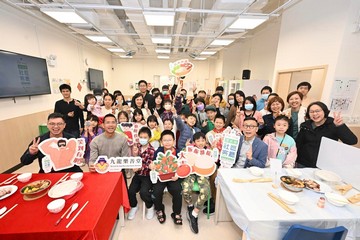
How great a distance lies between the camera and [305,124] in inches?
89.8

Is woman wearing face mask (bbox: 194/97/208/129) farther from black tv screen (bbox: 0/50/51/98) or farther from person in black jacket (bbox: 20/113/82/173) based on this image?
black tv screen (bbox: 0/50/51/98)

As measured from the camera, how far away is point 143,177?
229 centimetres

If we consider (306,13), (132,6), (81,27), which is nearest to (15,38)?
(81,27)

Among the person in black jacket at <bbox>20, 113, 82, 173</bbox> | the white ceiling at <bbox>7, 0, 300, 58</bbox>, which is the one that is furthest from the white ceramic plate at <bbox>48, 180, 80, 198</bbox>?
the white ceiling at <bbox>7, 0, 300, 58</bbox>

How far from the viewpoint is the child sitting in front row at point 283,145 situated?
2141mm

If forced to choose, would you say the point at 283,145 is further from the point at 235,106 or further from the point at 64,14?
the point at 64,14

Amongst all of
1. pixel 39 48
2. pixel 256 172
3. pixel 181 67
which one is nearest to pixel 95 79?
pixel 39 48

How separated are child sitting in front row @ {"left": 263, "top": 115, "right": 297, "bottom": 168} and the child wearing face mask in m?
1.57

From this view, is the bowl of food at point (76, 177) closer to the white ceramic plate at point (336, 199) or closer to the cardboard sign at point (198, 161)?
the cardboard sign at point (198, 161)

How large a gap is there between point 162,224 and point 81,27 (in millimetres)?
5517

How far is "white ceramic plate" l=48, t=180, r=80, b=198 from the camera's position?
4.74 ft

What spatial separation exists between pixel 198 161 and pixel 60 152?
157cm

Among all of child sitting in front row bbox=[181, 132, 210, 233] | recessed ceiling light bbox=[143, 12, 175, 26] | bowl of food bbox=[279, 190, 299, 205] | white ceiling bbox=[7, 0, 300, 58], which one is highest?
white ceiling bbox=[7, 0, 300, 58]

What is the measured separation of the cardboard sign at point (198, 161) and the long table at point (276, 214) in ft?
1.49
